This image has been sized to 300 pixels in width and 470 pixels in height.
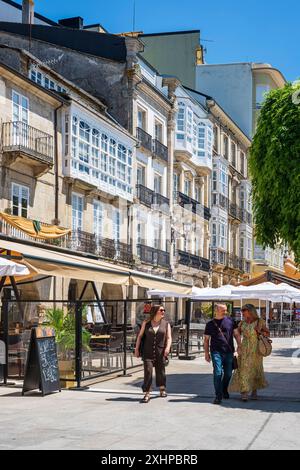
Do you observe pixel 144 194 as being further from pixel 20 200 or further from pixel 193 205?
pixel 20 200

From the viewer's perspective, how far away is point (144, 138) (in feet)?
123

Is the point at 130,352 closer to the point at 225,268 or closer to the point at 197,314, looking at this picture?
the point at 197,314

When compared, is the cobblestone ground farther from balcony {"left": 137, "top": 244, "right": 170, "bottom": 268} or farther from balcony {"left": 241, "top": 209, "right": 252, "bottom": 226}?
balcony {"left": 241, "top": 209, "right": 252, "bottom": 226}

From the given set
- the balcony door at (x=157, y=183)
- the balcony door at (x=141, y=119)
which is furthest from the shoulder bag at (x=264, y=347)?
the balcony door at (x=157, y=183)

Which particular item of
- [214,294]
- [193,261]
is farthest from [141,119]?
[214,294]

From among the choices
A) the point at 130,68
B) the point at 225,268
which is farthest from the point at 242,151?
the point at 130,68

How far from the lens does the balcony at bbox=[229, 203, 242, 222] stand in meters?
53.8

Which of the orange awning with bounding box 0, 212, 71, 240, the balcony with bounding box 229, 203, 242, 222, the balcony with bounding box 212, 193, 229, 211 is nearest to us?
the orange awning with bounding box 0, 212, 71, 240

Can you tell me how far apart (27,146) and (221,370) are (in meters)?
16.8

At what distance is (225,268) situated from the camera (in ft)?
168

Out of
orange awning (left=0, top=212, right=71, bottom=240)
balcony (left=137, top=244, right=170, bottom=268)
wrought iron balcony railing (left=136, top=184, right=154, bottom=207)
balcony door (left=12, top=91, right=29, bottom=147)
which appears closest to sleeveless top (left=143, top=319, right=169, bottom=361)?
orange awning (left=0, top=212, right=71, bottom=240)

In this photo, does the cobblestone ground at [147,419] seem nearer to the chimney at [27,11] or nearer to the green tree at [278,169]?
the green tree at [278,169]

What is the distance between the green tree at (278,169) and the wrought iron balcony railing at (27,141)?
12.9m

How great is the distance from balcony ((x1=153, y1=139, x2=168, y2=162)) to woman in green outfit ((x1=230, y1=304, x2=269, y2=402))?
27.1 meters
